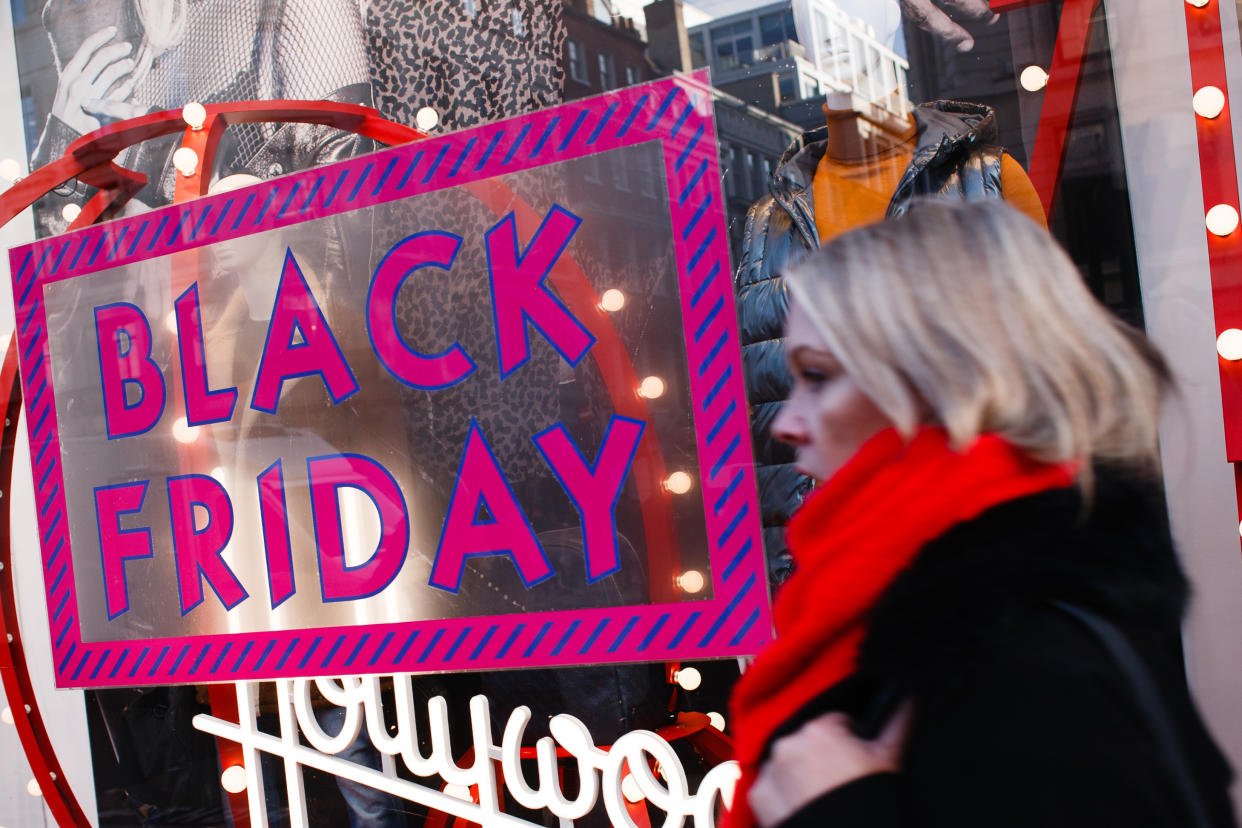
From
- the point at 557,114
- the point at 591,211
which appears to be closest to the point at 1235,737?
the point at 591,211

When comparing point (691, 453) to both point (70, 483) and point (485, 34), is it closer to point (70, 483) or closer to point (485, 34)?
point (485, 34)

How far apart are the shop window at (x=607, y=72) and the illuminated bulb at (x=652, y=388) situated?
0.57 metres

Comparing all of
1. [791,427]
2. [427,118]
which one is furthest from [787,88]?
[791,427]

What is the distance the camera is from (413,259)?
1.70 m

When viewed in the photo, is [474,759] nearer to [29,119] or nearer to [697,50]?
[697,50]

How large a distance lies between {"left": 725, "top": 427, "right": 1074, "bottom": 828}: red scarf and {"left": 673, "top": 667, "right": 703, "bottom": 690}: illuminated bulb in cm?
80

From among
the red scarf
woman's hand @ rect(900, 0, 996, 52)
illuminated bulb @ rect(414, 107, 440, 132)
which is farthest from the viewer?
illuminated bulb @ rect(414, 107, 440, 132)

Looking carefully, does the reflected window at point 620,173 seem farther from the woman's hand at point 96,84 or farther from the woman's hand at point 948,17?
the woman's hand at point 96,84

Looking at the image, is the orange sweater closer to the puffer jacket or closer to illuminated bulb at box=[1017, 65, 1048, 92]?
the puffer jacket

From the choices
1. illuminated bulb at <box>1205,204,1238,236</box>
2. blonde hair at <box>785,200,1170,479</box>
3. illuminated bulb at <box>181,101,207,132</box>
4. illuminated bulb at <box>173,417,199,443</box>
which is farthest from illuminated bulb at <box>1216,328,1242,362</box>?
illuminated bulb at <box>181,101,207,132</box>

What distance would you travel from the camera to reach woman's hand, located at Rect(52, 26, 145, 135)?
7.68 ft

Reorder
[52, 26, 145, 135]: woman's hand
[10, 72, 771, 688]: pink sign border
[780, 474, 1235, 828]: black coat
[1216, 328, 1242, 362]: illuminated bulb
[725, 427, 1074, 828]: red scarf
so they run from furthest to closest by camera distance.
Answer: [52, 26, 145, 135]: woman's hand, [10, 72, 771, 688]: pink sign border, [1216, 328, 1242, 362]: illuminated bulb, [725, 427, 1074, 828]: red scarf, [780, 474, 1235, 828]: black coat

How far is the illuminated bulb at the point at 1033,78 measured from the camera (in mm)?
1606

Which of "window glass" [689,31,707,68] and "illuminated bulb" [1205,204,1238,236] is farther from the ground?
"window glass" [689,31,707,68]
